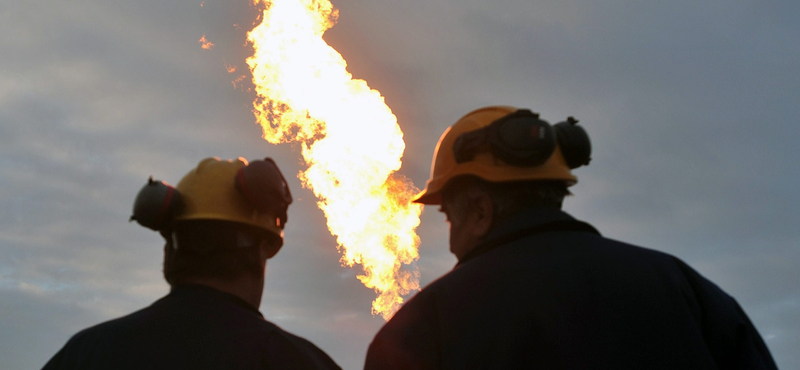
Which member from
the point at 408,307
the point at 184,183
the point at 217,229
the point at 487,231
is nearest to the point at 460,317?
the point at 408,307

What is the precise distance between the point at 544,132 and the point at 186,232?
3.58m

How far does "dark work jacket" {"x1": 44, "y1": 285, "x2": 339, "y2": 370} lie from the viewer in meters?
4.85

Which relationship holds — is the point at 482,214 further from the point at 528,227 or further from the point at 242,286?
the point at 242,286

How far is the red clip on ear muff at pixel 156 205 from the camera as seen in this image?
5984 millimetres

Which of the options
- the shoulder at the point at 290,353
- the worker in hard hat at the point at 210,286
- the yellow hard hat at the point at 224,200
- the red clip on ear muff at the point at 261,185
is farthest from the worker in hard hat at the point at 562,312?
the yellow hard hat at the point at 224,200

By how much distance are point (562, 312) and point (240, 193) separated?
157 inches

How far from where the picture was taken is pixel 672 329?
3.65 metres

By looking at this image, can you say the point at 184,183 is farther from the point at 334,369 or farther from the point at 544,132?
the point at 544,132

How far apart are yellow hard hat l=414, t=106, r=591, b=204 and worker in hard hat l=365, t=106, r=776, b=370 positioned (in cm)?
35

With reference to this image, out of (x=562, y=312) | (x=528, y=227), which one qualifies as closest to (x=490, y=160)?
(x=528, y=227)

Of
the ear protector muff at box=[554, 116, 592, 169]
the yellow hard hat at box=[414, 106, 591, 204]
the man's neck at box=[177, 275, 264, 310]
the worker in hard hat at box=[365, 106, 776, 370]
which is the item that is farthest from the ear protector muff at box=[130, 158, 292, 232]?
the ear protector muff at box=[554, 116, 592, 169]

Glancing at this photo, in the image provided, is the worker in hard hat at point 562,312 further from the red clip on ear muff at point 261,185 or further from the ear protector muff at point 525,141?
the red clip on ear muff at point 261,185

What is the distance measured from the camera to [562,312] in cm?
359

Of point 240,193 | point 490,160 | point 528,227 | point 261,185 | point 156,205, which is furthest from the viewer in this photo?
point 240,193
